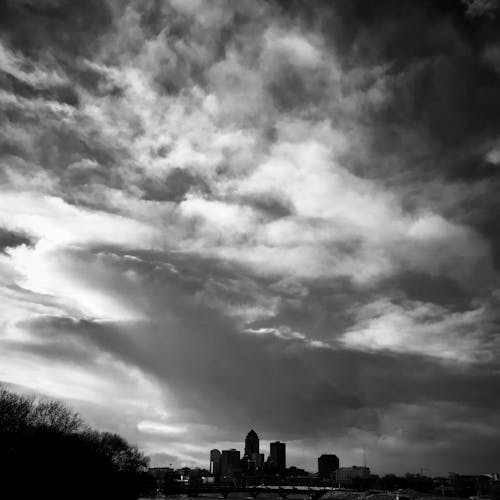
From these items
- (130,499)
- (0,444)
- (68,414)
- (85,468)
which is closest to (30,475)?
(0,444)

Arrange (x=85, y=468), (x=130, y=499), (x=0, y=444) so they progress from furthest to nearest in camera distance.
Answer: (x=130, y=499) < (x=85, y=468) < (x=0, y=444)

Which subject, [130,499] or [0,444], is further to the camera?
[130,499]

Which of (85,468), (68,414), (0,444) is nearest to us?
(0,444)

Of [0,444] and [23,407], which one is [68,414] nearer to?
[23,407]

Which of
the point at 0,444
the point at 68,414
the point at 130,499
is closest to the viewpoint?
the point at 0,444

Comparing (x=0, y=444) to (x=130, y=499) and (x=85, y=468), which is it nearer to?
(x=85, y=468)

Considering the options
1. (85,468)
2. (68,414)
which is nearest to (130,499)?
(68,414)

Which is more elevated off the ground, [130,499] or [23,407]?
[23,407]

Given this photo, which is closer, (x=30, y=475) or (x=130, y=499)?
(x=30, y=475)

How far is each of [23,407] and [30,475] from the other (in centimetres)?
2793

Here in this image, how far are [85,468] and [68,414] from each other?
3872cm

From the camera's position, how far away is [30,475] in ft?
325

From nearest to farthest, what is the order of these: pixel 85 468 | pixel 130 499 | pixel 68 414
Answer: pixel 85 468 → pixel 68 414 → pixel 130 499

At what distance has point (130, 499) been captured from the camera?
562ft
